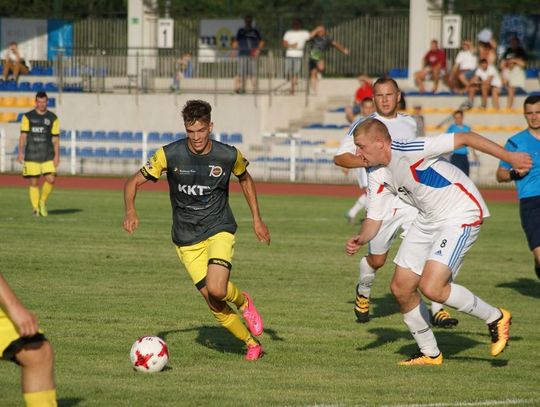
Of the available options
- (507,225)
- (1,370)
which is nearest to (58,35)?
(507,225)

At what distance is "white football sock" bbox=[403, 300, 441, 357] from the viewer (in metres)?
9.10

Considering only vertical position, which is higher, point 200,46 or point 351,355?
point 200,46

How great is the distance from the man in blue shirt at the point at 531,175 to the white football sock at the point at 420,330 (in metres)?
3.23

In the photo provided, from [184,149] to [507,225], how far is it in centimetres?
1419

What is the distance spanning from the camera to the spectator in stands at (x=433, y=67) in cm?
3734

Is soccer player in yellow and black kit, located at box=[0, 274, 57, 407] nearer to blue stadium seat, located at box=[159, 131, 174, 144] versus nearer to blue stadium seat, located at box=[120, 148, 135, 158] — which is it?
blue stadium seat, located at box=[120, 148, 135, 158]

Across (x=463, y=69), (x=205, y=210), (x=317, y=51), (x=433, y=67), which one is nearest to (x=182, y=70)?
(x=317, y=51)

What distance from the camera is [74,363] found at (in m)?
8.89

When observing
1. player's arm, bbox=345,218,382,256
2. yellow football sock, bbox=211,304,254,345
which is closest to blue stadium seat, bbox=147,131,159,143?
player's arm, bbox=345,218,382,256

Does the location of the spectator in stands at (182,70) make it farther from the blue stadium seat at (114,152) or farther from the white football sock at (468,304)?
the white football sock at (468,304)

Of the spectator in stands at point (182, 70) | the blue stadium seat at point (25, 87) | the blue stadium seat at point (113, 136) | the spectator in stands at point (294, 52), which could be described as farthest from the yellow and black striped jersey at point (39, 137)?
the blue stadium seat at point (25, 87)

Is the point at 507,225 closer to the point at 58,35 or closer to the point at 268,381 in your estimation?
the point at 268,381

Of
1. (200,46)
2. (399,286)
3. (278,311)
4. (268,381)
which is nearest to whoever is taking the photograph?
(268,381)

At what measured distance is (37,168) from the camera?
21953 mm
